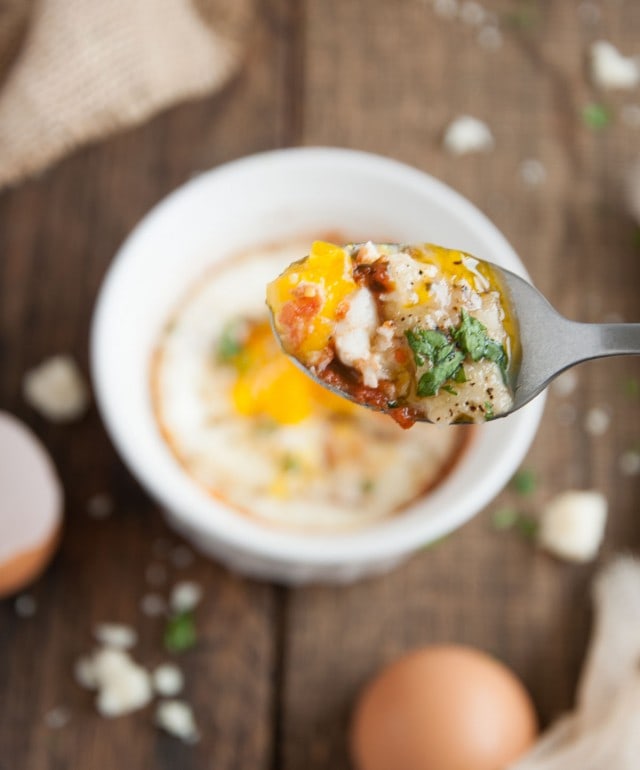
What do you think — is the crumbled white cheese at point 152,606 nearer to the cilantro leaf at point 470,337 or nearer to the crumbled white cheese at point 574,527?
the crumbled white cheese at point 574,527

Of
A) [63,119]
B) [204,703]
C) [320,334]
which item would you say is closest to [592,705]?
[204,703]

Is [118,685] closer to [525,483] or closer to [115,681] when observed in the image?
[115,681]

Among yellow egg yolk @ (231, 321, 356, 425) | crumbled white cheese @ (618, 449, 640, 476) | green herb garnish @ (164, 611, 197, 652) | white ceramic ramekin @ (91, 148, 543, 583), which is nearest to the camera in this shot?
white ceramic ramekin @ (91, 148, 543, 583)

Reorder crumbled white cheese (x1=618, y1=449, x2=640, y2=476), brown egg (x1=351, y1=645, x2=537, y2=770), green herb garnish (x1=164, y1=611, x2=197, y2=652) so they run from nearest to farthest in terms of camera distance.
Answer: brown egg (x1=351, y1=645, x2=537, y2=770), green herb garnish (x1=164, y1=611, x2=197, y2=652), crumbled white cheese (x1=618, y1=449, x2=640, y2=476)

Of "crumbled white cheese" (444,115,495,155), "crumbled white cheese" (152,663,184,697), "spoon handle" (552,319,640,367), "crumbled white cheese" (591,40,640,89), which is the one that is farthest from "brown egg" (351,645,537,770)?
"crumbled white cheese" (591,40,640,89)

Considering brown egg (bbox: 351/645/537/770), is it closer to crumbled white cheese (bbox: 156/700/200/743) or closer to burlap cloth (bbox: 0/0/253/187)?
crumbled white cheese (bbox: 156/700/200/743)

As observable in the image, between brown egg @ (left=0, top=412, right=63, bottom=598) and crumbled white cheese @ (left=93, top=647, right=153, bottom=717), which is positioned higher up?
brown egg @ (left=0, top=412, right=63, bottom=598)

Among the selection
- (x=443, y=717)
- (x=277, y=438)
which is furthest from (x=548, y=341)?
(x=443, y=717)

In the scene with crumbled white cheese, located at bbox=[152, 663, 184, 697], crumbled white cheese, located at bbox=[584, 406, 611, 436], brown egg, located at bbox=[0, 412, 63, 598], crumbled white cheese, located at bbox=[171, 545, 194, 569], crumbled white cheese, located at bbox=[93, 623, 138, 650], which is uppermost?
brown egg, located at bbox=[0, 412, 63, 598]
